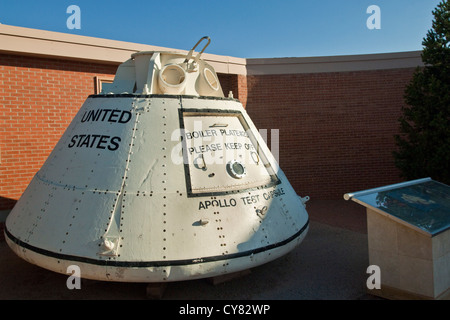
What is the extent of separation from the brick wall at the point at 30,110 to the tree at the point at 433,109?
20.9ft

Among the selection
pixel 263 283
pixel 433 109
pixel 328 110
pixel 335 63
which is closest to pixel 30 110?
pixel 263 283

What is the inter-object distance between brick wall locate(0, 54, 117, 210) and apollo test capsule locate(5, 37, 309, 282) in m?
2.25

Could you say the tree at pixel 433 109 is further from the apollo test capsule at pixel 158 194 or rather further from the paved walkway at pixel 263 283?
the apollo test capsule at pixel 158 194

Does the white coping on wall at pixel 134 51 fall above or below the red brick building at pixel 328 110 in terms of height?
above

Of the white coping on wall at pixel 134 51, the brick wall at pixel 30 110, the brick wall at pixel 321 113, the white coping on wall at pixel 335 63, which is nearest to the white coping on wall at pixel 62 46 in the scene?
the white coping on wall at pixel 134 51

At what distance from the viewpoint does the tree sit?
21.6 feet

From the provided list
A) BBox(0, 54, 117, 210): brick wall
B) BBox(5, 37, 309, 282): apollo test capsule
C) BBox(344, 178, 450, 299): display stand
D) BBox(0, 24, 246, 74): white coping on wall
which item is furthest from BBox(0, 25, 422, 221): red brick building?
BBox(344, 178, 450, 299): display stand

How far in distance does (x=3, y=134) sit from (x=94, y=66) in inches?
78.2

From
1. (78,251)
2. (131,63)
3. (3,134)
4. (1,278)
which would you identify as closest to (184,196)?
(78,251)

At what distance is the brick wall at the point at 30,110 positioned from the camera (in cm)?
582

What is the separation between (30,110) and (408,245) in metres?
5.89

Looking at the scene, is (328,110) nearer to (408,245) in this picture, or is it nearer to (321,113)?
(321,113)

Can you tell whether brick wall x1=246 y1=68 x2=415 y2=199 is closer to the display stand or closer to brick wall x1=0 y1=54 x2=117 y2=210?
brick wall x1=0 y1=54 x2=117 y2=210
